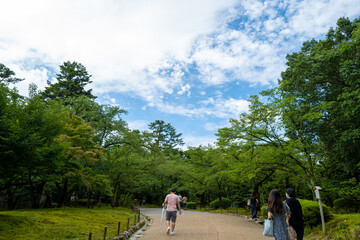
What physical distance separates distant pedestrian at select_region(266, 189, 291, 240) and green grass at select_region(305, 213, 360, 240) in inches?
94.7

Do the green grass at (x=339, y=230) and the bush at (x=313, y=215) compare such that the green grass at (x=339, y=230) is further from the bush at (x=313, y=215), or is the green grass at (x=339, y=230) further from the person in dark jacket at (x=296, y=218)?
the person in dark jacket at (x=296, y=218)

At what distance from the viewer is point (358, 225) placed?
5516mm

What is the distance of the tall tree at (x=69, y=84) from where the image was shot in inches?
1319

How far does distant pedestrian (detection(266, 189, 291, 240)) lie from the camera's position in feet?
14.2

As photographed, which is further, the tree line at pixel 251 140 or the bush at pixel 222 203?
the bush at pixel 222 203

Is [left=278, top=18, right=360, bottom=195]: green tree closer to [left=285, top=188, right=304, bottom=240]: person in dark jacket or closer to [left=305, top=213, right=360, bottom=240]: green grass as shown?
[left=305, top=213, right=360, bottom=240]: green grass

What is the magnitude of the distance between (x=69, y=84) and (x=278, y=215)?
37.4m

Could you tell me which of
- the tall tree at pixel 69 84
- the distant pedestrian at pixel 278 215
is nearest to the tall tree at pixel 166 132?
the tall tree at pixel 69 84

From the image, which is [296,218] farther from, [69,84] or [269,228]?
[69,84]

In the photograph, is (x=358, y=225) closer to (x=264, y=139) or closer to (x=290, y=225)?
(x=290, y=225)

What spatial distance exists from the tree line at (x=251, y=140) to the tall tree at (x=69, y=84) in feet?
51.3

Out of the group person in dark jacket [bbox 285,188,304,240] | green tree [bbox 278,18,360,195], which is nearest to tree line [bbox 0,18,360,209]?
green tree [bbox 278,18,360,195]

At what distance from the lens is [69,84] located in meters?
35.0

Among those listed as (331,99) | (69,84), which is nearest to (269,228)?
(331,99)
